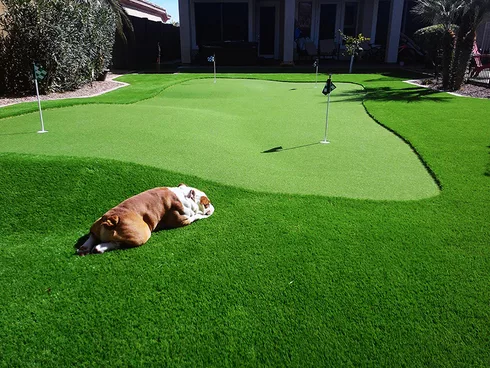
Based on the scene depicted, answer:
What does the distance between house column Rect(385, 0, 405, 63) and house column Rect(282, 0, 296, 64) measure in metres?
4.95

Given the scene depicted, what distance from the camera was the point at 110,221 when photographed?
10.3ft

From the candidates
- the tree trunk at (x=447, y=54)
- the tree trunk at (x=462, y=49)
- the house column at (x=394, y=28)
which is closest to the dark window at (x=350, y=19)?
the house column at (x=394, y=28)

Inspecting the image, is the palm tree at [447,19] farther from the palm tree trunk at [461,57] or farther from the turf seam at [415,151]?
the turf seam at [415,151]

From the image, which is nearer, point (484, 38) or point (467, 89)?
point (467, 89)

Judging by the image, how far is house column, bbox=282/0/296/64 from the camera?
18.9m

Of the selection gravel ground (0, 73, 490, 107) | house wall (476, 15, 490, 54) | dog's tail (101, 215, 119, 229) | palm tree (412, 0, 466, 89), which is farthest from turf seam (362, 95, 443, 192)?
Answer: house wall (476, 15, 490, 54)

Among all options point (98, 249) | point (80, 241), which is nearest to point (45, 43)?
point (80, 241)

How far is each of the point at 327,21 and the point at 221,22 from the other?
6.07 metres

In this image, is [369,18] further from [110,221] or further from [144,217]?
[110,221]

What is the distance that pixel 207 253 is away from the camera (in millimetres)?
3170

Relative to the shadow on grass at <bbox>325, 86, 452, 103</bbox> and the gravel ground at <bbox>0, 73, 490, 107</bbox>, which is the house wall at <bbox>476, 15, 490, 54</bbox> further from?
the shadow on grass at <bbox>325, 86, 452, 103</bbox>

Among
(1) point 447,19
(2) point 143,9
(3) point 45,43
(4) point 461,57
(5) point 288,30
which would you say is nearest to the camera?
(3) point 45,43

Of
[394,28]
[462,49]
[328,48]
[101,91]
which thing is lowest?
[101,91]

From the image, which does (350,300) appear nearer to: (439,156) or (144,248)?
(144,248)
